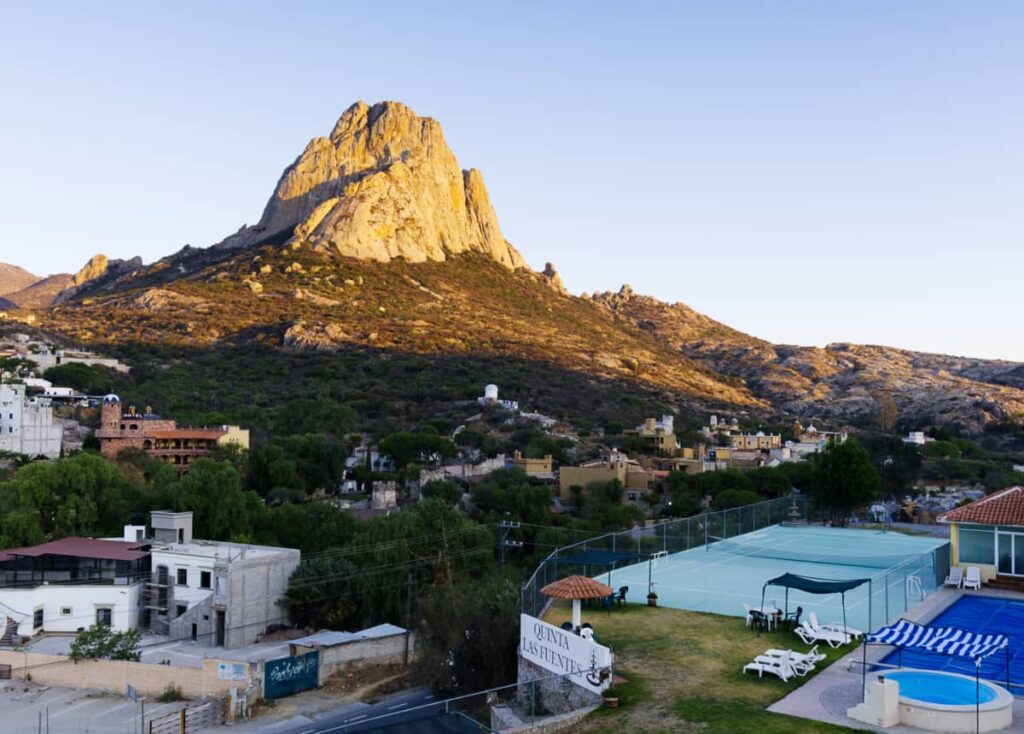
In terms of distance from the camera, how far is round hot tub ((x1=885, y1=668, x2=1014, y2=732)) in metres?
11.3

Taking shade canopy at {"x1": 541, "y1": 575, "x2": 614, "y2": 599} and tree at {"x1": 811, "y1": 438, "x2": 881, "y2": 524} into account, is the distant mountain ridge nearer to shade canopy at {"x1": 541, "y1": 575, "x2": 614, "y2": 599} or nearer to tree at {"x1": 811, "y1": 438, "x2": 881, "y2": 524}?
tree at {"x1": 811, "y1": 438, "x2": 881, "y2": 524}

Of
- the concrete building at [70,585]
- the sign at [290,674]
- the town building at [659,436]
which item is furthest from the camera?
the town building at [659,436]

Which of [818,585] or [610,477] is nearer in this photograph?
[818,585]

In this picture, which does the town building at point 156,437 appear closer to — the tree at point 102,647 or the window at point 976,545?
the tree at point 102,647

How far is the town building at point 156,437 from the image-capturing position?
5778cm

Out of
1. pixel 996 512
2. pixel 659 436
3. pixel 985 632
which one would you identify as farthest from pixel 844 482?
pixel 659 436

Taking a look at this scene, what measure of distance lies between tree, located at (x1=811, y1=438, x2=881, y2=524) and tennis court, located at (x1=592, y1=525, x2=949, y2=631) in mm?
4318

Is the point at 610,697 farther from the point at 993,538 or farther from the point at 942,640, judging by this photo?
the point at 993,538

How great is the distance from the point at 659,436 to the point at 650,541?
1972 inches

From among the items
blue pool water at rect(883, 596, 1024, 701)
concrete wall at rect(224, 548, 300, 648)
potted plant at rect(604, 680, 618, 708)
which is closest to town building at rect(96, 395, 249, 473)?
concrete wall at rect(224, 548, 300, 648)

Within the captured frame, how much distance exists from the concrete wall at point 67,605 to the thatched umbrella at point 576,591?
20620 mm

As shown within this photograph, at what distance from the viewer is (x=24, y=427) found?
185 feet

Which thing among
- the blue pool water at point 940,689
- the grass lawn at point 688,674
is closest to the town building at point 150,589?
the grass lawn at point 688,674

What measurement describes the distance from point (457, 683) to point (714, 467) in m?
46.0
